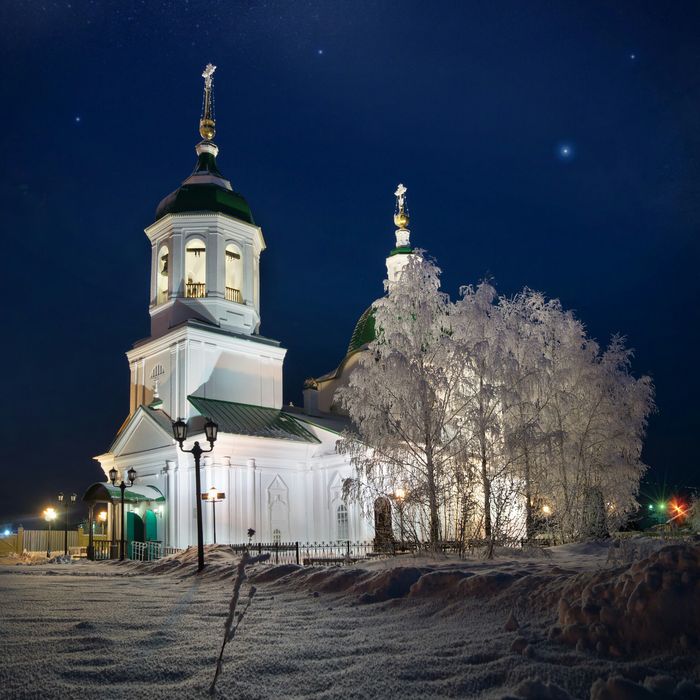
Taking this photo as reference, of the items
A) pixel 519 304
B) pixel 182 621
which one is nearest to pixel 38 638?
pixel 182 621

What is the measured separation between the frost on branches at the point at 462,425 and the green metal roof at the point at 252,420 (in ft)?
29.2

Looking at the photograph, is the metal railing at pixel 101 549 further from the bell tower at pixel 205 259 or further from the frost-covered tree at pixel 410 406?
the frost-covered tree at pixel 410 406

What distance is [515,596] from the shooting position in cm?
612

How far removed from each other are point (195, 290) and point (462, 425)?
52.0 ft

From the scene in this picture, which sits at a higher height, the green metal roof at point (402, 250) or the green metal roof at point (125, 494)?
the green metal roof at point (402, 250)

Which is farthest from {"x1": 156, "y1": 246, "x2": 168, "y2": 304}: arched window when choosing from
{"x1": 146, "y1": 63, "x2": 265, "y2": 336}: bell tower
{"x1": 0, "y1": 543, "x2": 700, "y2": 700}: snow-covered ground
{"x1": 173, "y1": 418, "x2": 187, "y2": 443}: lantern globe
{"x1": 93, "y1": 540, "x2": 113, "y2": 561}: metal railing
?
{"x1": 0, "y1": 543, "x2": 700, "y2": 700}: snow-covered ground

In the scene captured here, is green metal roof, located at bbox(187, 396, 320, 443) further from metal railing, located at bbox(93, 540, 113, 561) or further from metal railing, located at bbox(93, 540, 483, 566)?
metal railing, located at bbox(93, 540, 113, 561)

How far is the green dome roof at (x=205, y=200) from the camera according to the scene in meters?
28.3

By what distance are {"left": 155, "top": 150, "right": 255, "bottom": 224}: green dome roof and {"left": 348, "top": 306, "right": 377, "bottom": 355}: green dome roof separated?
759 cm

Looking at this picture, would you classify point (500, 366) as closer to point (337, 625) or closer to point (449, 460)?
point (449, 460)

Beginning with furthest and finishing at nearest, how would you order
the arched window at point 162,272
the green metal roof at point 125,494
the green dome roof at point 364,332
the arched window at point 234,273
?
the green dome roof at point 364,332 < the arched window at point 162,272 < the arched window at point 234,273 < the green metal roof at point 125,494

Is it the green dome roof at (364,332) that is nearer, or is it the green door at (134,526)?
the green door at (134,526)

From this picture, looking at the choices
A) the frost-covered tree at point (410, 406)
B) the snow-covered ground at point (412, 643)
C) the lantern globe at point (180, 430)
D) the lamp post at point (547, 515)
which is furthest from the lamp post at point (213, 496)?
the snow-covered ground at point (412, 643)

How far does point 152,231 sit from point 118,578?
1927cm
